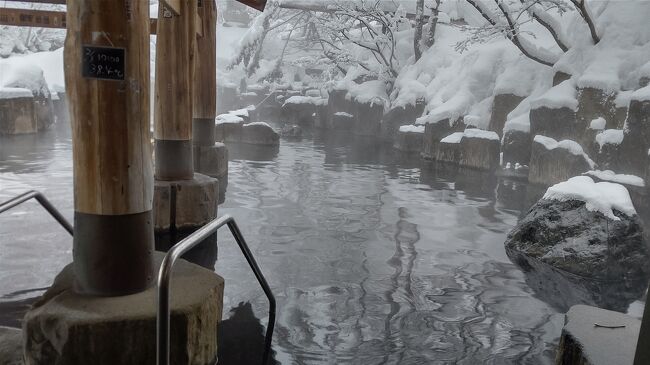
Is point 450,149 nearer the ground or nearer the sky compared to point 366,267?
nearer the sky

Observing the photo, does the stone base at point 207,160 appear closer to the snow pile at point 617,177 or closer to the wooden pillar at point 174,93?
the wooden pillar at point 174,93

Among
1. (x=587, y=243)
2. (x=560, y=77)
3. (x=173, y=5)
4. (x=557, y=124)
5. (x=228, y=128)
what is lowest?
(x=587, y=243)

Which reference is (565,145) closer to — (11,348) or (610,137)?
(610,137)

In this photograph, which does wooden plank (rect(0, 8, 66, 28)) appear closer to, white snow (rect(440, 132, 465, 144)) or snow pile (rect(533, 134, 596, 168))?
white snow (rect(440, 132, 465, 144))

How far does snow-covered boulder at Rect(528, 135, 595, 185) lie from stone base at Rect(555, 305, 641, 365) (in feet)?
25.2

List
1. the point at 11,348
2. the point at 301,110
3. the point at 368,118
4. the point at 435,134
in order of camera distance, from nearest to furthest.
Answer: the point at 11,348
the point at 435,134
the point at 368,118
the point at 301,110

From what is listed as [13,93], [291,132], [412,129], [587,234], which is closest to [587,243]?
[587,234]

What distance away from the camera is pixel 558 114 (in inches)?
427

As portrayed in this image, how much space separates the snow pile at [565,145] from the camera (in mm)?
9742

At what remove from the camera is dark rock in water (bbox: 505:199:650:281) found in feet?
16.5

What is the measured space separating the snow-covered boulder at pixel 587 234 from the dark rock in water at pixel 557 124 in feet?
17.9

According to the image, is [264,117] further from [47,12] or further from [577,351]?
[577,351]

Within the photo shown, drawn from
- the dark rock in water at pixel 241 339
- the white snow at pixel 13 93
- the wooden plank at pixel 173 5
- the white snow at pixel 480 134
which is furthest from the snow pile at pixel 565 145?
the white snow at pixel 13 93

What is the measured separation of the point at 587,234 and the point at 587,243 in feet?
0.33
